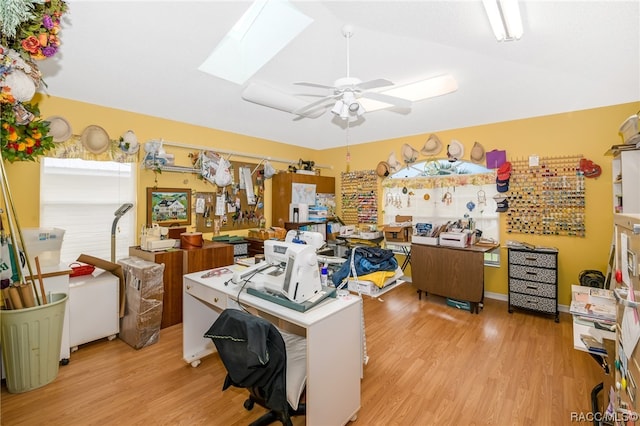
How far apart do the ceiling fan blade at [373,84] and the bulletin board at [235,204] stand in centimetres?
275

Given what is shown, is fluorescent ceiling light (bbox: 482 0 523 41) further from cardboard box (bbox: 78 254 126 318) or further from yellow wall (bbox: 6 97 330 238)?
cardboard box (bbox: 78 254 126 318)

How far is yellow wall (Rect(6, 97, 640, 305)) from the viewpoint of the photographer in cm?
290

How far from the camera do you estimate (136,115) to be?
11.3ft

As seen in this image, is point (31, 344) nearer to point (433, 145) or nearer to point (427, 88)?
point (427, 88)

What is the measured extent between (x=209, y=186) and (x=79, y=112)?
163 cm

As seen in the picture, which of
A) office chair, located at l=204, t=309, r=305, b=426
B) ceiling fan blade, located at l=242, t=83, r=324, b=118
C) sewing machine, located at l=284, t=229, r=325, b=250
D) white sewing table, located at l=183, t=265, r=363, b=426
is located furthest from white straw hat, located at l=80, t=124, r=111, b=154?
office chair, located at l=204, t=309, r=305, b=426

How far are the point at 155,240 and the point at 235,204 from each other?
143 centimetres

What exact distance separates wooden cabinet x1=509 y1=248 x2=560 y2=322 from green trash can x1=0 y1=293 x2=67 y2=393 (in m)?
4.58

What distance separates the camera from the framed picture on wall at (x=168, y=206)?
3.57 m

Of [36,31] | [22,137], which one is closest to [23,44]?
[36,31]

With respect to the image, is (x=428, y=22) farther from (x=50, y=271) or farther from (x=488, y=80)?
(x=50, y=271)

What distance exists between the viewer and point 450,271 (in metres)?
3.71

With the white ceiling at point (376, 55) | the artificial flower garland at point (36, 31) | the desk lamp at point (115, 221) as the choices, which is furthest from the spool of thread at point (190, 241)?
the artificial flower garland at point (36, 31)

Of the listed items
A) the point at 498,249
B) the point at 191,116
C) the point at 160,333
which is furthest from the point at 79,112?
the point at 498,249
